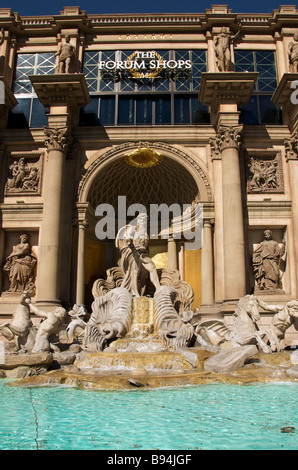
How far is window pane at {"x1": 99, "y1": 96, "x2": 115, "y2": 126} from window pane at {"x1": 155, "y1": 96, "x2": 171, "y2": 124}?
91.8 inches

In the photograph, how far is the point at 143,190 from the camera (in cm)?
2348

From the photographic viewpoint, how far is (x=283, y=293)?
19.0 meters

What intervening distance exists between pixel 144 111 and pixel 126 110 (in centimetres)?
96

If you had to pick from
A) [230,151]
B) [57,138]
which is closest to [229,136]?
[230,151]

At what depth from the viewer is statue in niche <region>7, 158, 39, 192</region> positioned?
20875 millimetres

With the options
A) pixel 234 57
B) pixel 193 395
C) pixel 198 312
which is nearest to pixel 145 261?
pixel 198 312

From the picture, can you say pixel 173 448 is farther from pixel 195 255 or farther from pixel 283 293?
pixel 195 255

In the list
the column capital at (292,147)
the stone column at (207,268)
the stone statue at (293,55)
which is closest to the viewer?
the stone column at (207,268)

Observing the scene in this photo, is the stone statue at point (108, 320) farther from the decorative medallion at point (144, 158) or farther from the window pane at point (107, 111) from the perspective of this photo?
the window pane at point (107, 111)

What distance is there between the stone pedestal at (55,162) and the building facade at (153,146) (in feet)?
0.18

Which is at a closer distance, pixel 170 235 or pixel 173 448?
pixel 173 448

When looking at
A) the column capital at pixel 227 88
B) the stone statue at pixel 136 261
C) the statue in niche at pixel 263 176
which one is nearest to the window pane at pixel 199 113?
the column capital at pixel 227 88

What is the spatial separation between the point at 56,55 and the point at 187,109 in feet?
23.9

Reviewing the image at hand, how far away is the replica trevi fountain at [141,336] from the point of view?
10500 mm
